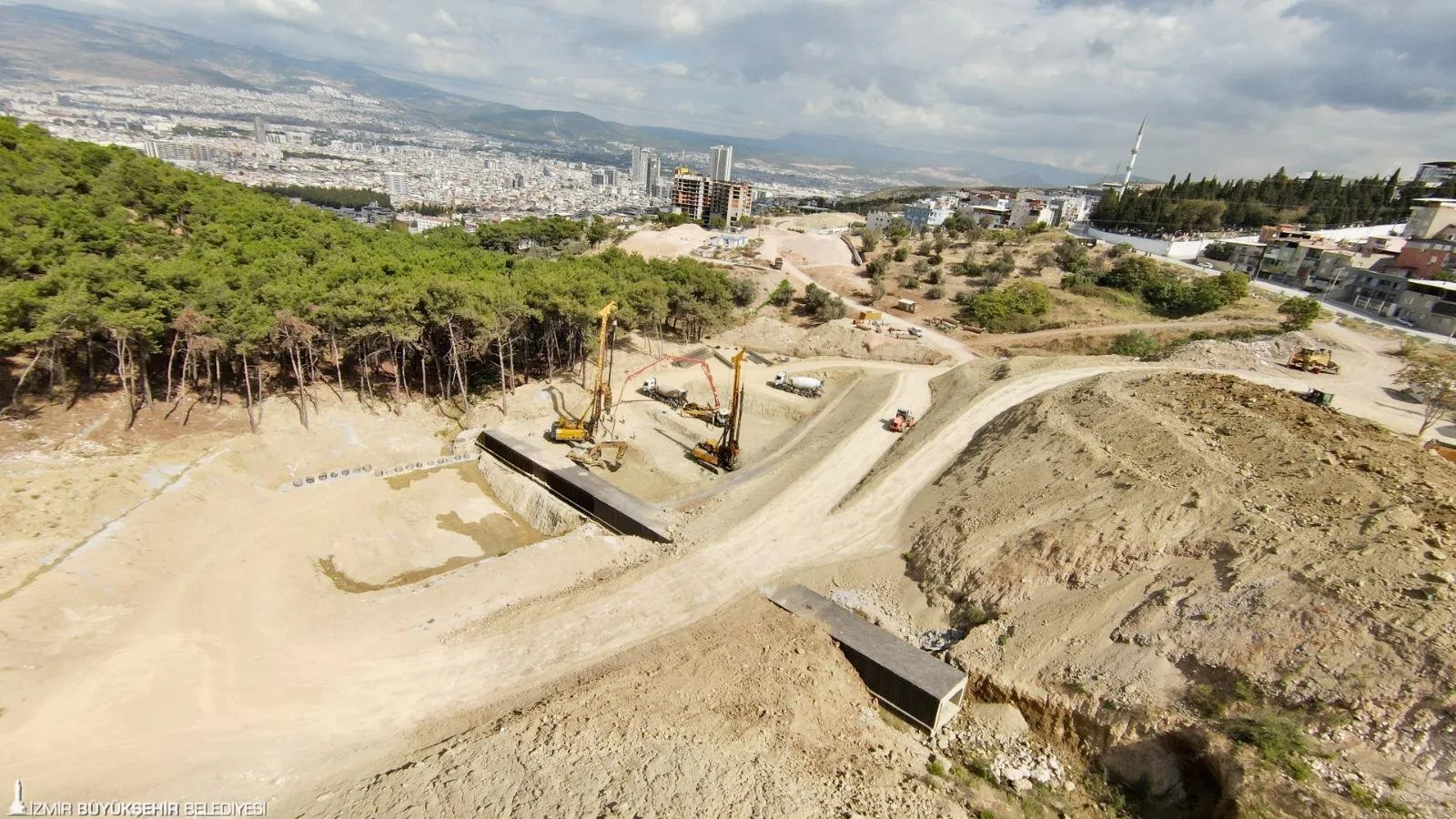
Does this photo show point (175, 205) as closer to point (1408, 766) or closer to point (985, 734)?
point (985, 734)

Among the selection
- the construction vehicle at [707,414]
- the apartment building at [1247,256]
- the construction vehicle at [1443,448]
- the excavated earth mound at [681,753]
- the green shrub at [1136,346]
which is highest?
the apartment building at [1247,256]

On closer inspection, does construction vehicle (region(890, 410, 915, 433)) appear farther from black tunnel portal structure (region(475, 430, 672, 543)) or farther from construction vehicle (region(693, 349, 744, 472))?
black tunnel portal structure (region(475, 430, 672, 543))

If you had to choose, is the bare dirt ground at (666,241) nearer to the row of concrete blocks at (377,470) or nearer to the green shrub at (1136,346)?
the green shrub at (1136,346)

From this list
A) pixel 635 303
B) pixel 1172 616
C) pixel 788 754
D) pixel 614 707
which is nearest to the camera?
pixel 788 754

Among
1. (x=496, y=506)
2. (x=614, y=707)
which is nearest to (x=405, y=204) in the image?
(x=496, y=506)

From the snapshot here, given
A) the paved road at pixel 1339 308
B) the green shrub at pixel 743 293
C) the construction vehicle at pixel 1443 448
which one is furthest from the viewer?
the green shrub at pixel 743 293

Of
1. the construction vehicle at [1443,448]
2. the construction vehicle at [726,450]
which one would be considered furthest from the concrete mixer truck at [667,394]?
the construction vehicle at [1443,448]

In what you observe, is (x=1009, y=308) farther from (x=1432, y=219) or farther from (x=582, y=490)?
(x=1432, y=219)

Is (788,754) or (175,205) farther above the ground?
(175,205)
